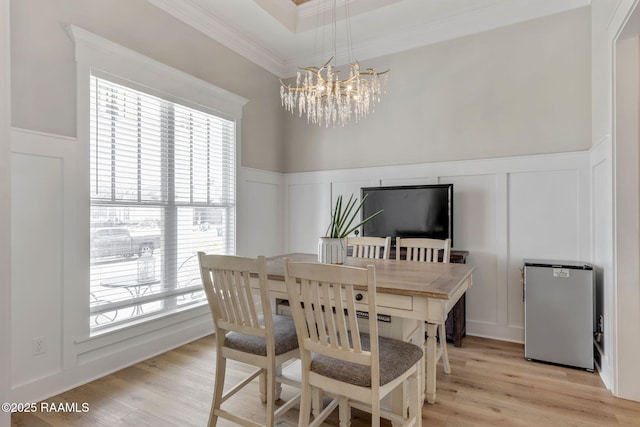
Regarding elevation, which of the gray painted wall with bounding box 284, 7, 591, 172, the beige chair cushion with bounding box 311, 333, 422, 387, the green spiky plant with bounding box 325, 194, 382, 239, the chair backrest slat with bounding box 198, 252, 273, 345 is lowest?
the beige chair cushion with bounding box 311, 333, 422, 387

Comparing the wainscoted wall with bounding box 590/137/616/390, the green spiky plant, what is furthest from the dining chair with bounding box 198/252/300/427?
the wainscoted wall with bounding box 590/137/616/390

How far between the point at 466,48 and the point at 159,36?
305cm

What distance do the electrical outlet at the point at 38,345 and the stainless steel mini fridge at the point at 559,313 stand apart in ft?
12.2

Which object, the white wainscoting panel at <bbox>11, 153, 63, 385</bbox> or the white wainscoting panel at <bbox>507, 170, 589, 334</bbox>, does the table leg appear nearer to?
the white wainscoting panel at <bbox>507, 170, 589, 334</bbox>

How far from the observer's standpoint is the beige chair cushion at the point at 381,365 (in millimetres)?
1543

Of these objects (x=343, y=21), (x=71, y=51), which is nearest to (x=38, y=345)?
(x=71, y=51)

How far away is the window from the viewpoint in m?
2.72

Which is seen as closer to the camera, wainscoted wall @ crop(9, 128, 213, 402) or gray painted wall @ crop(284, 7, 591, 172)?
wainscoted wall @ crop(9, 128, 213, 402)

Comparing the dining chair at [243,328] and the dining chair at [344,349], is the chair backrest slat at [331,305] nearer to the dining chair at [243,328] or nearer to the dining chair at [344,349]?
the dining chair at [344,349]

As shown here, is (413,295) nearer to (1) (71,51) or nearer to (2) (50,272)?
(2) (50,272)

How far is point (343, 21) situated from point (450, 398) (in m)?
3.72

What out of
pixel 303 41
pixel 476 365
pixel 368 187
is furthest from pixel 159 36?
pixel 476 365

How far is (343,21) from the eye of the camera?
3.79 meters

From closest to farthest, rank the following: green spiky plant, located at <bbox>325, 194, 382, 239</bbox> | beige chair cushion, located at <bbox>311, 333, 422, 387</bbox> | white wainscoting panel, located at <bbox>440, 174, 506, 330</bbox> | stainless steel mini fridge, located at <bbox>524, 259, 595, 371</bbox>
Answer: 1. beige chair cushion, located at <bbox>311, 333, 422, 387</bbox>
2. green spiky plant, located at <bbox>325, 194, 382, 239</bbox>
3. stainless steel mini fridge, located at <bbox>524, 259, 595, 371</bbox>
4. white wainscoting panel, located at <bbox>440, 174, 506, 330</bbox>
